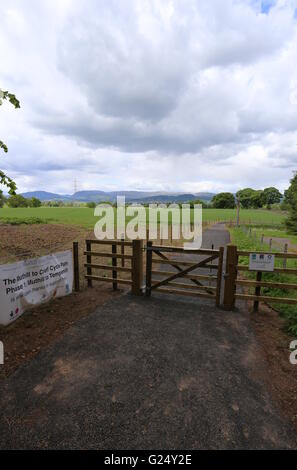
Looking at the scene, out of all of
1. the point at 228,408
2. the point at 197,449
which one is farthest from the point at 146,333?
the point at 197,449

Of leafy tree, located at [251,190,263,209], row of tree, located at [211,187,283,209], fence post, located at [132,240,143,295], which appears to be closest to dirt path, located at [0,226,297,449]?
fence post, located at [132,240,143,295]

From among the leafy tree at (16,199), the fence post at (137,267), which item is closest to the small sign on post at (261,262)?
the fence post at (137,267)

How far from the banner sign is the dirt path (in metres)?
1.56

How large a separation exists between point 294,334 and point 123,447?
4382mm

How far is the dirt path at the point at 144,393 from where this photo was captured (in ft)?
8.91

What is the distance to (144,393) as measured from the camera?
3375mm

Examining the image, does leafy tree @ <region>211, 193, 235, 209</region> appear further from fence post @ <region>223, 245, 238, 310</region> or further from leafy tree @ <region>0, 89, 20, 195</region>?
leafy tree @ <region>0, 89, 20, 195</region>

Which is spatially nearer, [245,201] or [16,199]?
[16,199]

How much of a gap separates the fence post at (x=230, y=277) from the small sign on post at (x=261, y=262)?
42 centimetres

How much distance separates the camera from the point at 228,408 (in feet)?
10.4

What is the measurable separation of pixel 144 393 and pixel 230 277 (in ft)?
12.7

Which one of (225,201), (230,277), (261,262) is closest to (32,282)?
(230,277)

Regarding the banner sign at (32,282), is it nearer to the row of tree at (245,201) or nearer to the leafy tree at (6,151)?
the leafy tree at (6,151)

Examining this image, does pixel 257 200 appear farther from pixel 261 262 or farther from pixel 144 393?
pixel 144 393
